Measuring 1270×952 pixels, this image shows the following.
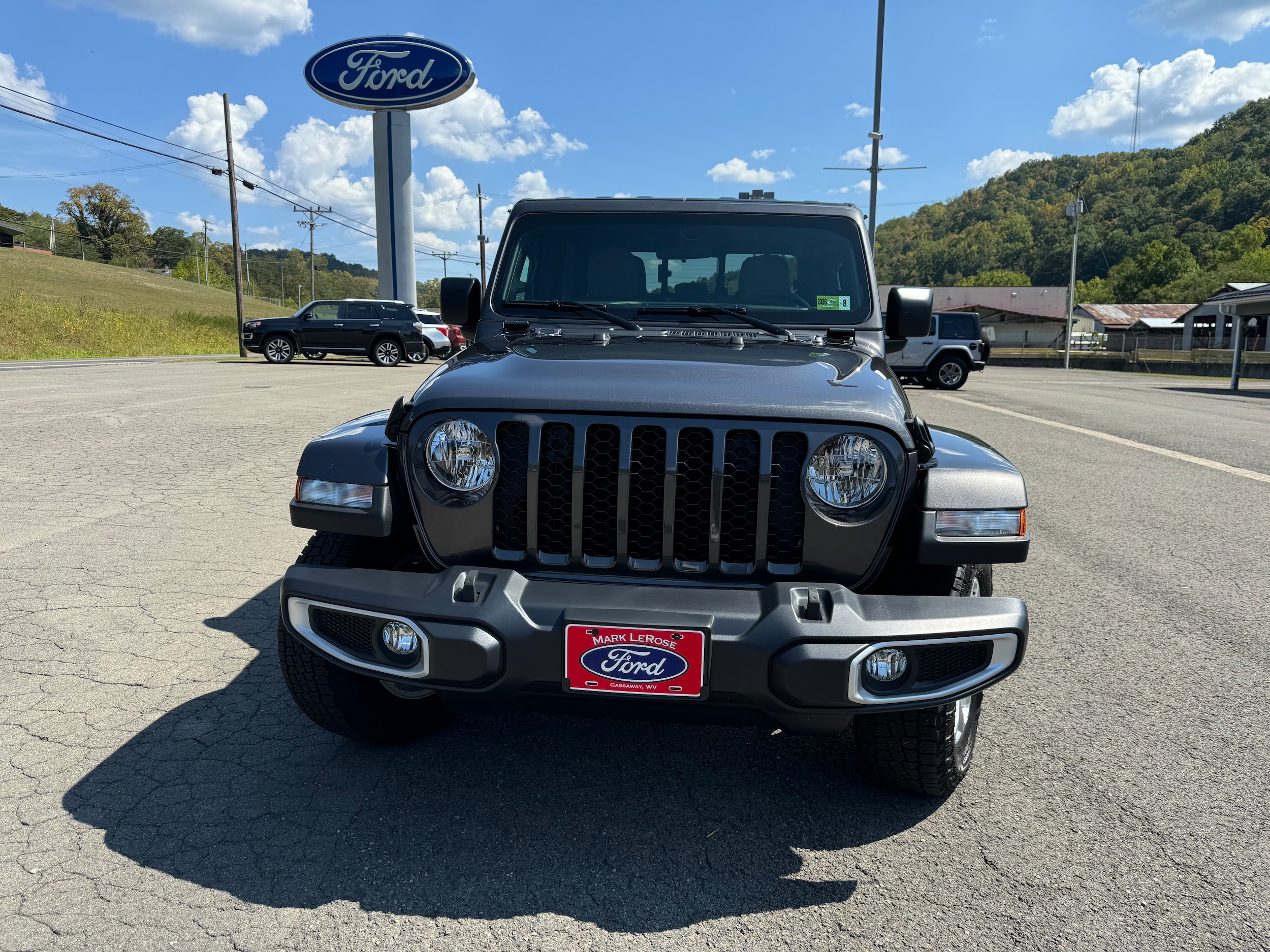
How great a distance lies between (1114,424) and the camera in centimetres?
1346

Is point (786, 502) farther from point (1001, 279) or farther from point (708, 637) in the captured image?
point (1001, 279)

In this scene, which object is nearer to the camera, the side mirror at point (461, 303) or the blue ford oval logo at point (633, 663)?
the blue ford oval logo at point (633, 663)

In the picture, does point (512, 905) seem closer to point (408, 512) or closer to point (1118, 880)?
point (408, 512)

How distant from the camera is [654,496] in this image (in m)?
2.30

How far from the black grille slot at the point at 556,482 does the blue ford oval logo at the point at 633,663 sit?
35cm

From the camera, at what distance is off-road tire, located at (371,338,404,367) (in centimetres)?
2509

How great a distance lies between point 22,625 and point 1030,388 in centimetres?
2362

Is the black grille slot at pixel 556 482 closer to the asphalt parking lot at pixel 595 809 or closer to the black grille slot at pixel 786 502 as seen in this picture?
the black grille slot at pixel 786 502

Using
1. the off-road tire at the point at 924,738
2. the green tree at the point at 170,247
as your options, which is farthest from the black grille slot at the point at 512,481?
the green tree at the point at 170,247

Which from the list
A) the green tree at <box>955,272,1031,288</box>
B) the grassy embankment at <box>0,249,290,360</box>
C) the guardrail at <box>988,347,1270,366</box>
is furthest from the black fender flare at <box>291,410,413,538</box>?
the green tree at <box>955,272,1031,288</box>

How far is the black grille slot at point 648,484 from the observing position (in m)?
2.29

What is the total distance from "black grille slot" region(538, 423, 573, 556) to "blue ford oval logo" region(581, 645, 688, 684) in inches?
13.9

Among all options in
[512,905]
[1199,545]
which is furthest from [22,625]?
[1199,545]

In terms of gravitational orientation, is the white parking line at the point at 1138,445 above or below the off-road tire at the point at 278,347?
below
